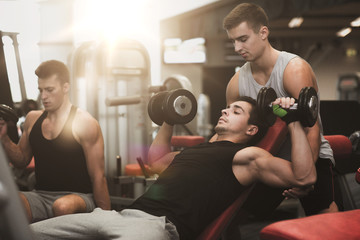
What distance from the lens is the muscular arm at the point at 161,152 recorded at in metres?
2.04

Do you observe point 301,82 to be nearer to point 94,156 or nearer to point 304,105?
point 304,105

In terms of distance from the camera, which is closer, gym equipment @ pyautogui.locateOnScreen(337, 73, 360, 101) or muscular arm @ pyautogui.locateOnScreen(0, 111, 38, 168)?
muscular arm @ pyautogui.locateOnScreen(0, 111, 38, 168)

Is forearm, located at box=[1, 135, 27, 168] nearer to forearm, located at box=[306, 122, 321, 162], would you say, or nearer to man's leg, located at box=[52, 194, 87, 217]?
man's leg, located at box=[52, 194, 87, 217]

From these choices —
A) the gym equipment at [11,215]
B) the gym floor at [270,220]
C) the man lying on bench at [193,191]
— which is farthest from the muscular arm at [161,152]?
the gym equipment at [11,215]

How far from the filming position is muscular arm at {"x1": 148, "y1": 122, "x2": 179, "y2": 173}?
2045mm

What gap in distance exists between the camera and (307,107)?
1.47m

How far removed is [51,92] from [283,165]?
1.29 metres

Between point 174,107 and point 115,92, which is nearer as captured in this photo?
point 174,107

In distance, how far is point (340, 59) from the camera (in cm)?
898

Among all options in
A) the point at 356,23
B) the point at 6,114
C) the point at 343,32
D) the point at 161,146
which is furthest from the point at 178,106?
the point at 343,32

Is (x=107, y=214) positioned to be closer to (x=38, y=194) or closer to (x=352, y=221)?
(x=38, y=194)

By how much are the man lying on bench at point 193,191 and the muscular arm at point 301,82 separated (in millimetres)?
192

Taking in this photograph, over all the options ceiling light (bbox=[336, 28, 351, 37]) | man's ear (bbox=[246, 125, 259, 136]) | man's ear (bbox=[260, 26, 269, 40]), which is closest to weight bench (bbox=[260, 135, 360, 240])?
man's ear (bbox=[246, 125, 259, 136])

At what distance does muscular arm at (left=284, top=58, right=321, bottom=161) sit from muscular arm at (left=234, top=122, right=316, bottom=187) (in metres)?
0.19
